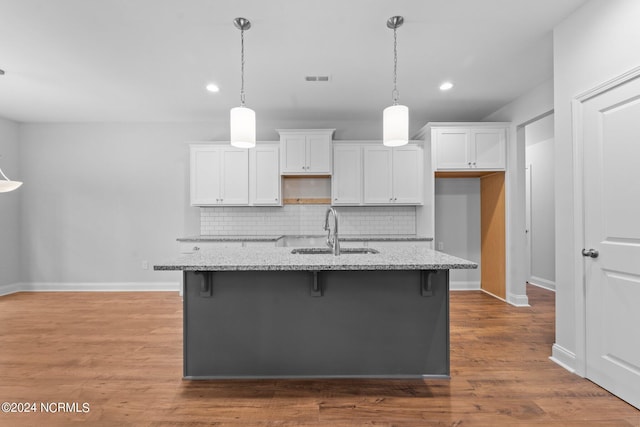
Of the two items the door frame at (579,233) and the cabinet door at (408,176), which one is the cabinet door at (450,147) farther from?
the door frame at (579,233)

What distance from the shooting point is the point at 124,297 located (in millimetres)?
4906

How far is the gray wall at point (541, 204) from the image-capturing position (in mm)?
5484

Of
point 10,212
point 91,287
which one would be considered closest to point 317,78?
point 91,287

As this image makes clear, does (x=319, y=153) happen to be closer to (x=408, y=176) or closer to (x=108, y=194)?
(x=408, y=176)

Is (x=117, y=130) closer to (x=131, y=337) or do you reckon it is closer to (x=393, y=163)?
(x=131, y=337)

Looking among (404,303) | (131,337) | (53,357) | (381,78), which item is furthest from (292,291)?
(381,78)

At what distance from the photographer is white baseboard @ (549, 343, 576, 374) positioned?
2.53 m

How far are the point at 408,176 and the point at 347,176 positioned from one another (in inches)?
35.5

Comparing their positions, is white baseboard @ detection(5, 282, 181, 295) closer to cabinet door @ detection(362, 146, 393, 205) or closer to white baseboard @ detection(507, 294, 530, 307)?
cabinet door @ detection(362, 146, 393, 205)

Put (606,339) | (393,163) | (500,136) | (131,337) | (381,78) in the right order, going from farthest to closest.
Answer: (393,163)
(500,136)
(381,78)
(131,337)
(606,339)

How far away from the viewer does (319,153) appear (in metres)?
4.84

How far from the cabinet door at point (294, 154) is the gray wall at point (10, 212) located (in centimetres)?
425

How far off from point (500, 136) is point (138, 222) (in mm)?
5607

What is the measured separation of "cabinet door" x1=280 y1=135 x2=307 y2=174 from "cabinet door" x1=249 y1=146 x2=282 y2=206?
0.54 feet
